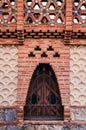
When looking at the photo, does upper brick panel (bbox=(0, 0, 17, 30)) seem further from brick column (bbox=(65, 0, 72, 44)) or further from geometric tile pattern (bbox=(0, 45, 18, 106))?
brick column (bbox=(65, 0, 72, 44))

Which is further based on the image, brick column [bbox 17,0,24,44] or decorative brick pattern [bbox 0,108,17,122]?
brick column [bbox 17,0,24,44]

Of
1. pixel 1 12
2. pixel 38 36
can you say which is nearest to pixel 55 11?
pixel 38 36

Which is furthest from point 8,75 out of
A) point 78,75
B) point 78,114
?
point 78,114

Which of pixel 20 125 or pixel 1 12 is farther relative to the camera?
pixel 1 12

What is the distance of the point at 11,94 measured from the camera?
10.0m

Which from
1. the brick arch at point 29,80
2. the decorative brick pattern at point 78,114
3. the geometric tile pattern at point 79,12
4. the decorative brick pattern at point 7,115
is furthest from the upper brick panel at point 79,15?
the decorative brick pattern at point 7,115

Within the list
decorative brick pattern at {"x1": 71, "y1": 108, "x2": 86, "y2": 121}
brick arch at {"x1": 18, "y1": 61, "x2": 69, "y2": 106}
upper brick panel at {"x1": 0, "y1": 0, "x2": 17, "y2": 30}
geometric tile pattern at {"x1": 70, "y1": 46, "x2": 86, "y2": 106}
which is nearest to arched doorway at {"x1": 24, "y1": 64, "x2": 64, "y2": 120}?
brick arch at {"x1": 18, "y1": 61, "x2": 69, "y2": 106}

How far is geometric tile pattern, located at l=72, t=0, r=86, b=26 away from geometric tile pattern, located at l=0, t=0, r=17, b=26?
1802 mm

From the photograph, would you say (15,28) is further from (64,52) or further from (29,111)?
(29,111)

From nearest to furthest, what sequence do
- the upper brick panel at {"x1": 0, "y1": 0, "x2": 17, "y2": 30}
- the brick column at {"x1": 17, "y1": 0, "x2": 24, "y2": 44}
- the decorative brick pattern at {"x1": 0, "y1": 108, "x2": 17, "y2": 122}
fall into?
the decorative brick pattern at {"x1": 0, "y1": 108, "x2": 17, "y2": 122}, the brick column at {"x1": 17, "y1": 0, "x2": 24, "y2": 44}, the upper brick panel at {"x1": 0, "y1": 0, "x2": 17, "y2": 30}

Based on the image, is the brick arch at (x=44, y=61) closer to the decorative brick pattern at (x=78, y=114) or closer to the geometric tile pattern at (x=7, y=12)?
the decorative brick pattern at (x=78, y=114)

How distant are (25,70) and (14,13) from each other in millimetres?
1792

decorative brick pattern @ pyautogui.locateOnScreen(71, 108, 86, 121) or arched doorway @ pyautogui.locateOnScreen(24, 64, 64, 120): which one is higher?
arched doorway @ pyautogui.locateOnScreen(24, 64, 64, 120)

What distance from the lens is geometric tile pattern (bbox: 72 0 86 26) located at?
34.2 feet
